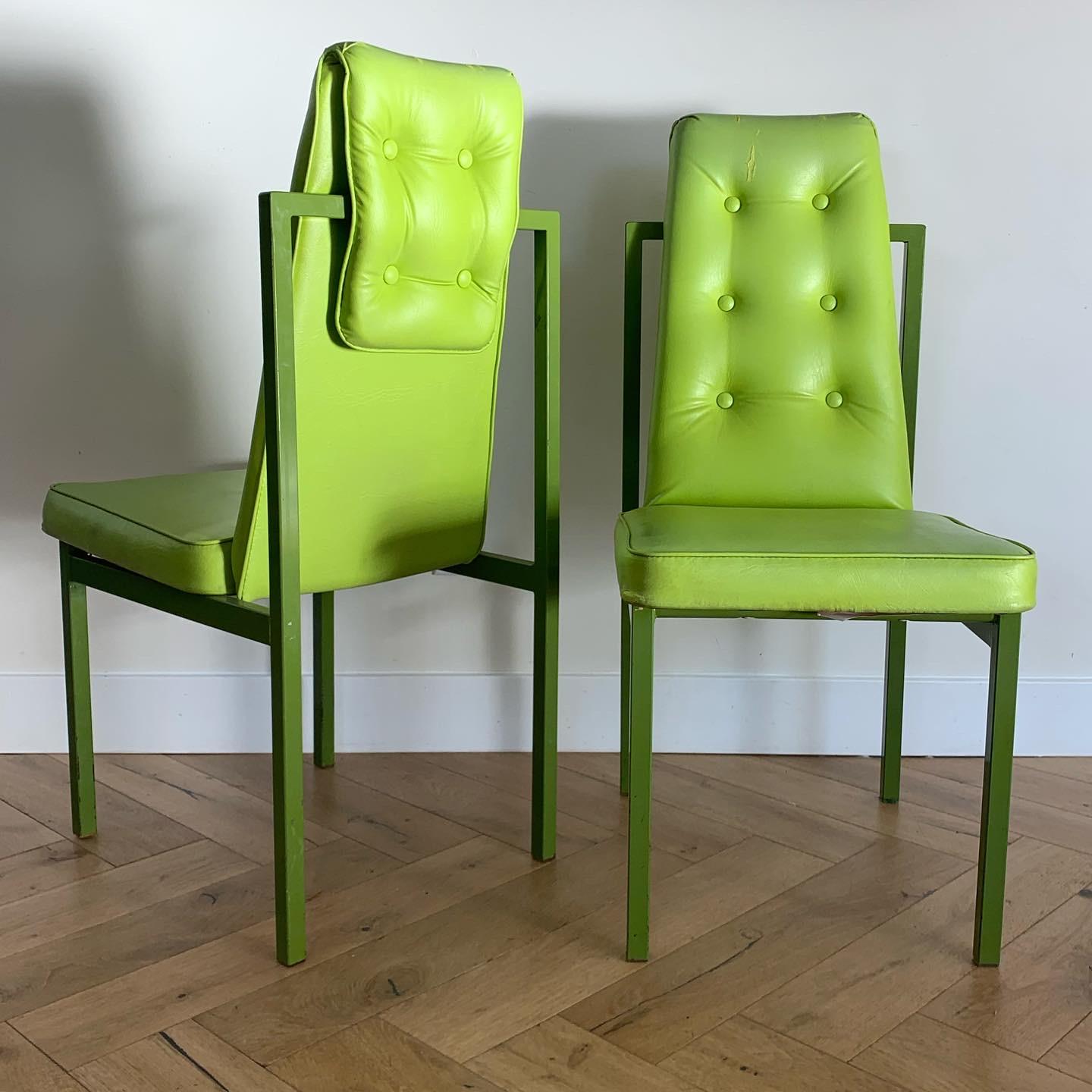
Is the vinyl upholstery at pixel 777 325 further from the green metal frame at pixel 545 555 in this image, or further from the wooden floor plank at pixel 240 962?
the wooden floor plank at pixel 240 962

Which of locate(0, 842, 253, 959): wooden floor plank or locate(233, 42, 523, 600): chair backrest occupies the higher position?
locate(233, 42, 523, 600): chair backrest

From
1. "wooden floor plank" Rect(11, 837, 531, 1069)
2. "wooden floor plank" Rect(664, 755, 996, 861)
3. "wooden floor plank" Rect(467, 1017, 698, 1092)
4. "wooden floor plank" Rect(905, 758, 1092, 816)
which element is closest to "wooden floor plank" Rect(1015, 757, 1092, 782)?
"wooden floor plank" Rect(905, 758, 1092, 816)

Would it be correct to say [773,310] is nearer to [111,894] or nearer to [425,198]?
[425,198]

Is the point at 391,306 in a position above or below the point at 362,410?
above

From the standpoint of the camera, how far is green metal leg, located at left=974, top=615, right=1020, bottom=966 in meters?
1.39

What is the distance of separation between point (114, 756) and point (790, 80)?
1.50m

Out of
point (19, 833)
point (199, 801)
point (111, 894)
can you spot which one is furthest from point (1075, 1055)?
point (19, 833)

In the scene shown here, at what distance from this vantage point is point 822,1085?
121cm

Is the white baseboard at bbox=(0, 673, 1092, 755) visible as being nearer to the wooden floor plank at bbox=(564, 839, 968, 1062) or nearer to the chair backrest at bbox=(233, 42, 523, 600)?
the wooden floor plank at bbox=(564, 839, 968, 1062)

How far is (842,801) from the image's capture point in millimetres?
1932

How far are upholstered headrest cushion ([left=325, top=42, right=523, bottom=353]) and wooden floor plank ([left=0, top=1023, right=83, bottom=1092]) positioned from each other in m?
0.77

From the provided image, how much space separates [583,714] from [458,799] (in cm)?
29

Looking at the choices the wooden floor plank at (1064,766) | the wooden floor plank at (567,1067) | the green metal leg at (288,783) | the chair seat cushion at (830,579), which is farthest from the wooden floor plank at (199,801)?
the wooden floor plank at (1064,766)

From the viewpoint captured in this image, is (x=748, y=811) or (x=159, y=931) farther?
(x=748, y=811)
